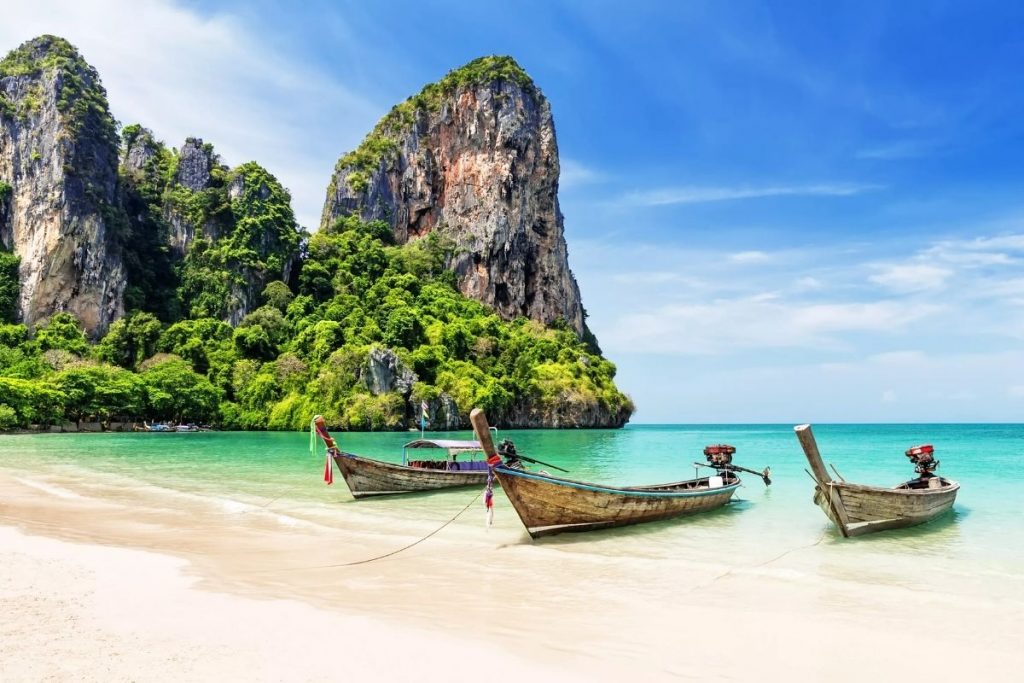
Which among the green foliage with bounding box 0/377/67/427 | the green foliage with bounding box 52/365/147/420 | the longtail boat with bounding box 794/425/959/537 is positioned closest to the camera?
the longtail boat with bounding box 794/425/959/537

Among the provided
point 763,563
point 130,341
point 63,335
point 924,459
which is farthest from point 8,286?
point 924,459

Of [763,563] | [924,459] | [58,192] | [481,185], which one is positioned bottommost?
[763,563]

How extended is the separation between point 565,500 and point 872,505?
20.8ft

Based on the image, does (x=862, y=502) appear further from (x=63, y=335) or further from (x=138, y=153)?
(x=138, y=153)

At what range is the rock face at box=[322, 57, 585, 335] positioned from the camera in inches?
3487

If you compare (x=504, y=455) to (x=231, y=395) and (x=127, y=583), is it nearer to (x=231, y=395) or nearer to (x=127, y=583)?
(x=127, y=583)

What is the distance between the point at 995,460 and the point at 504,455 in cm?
3376

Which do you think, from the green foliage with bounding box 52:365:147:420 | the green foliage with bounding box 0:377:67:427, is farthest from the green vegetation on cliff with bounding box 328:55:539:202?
the green foliage with bounding box 0:377:67:427

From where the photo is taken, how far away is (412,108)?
97.9 metres

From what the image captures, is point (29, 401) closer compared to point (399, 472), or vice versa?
point (399, 472)

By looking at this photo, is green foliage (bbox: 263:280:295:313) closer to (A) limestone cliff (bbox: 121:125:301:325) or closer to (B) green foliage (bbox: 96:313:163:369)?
(A) limestone cliff (bbox: 121:125:301:325)

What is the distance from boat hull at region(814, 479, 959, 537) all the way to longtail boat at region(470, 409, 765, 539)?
326 centimetres

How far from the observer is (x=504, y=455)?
1298 cm

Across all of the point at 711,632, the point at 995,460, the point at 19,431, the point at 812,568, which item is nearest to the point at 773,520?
the point at 812,568
